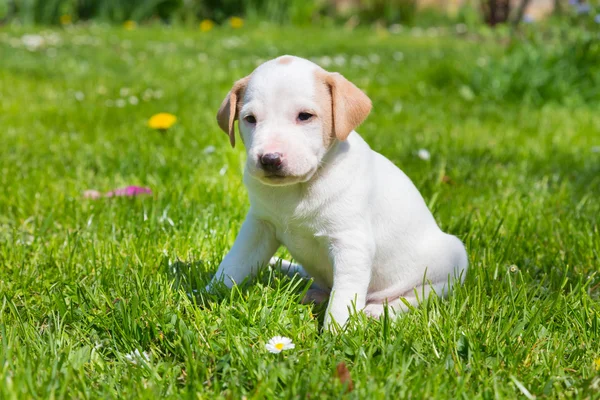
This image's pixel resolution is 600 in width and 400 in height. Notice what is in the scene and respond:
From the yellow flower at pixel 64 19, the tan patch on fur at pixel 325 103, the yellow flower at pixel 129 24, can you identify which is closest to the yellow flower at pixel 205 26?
the yellow flower at pixel 129 24

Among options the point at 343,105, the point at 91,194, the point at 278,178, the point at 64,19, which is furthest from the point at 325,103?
the point at 64,19

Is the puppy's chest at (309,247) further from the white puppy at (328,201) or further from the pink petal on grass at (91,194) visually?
the pink petal on grass at (91,194)

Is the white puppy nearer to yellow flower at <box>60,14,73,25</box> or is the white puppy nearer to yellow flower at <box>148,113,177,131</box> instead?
yellow flower at <box>148,113,177,131</box>

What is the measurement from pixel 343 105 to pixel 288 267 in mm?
826

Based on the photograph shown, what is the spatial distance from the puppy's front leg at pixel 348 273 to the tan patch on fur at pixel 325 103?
0.33m

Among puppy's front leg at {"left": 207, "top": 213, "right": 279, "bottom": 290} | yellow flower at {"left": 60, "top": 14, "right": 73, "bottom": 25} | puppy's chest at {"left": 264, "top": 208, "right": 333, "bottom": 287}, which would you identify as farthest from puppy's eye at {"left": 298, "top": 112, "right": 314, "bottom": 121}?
yellow flower at {"left": 60, "top": 14, "right": 73, "bottom": 25}

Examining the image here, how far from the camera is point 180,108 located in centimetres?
544

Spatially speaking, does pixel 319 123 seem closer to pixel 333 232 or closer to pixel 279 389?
pixel 333 232

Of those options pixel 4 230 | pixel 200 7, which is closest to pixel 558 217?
pixel 4 230

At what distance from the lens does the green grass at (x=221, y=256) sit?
6.26ft

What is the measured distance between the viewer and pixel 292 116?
2.20 meters

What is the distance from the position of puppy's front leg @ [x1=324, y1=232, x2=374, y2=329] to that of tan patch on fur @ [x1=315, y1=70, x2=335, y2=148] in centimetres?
33

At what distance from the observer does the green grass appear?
1907 millimetres

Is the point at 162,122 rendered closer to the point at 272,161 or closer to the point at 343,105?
the point at 343,105
